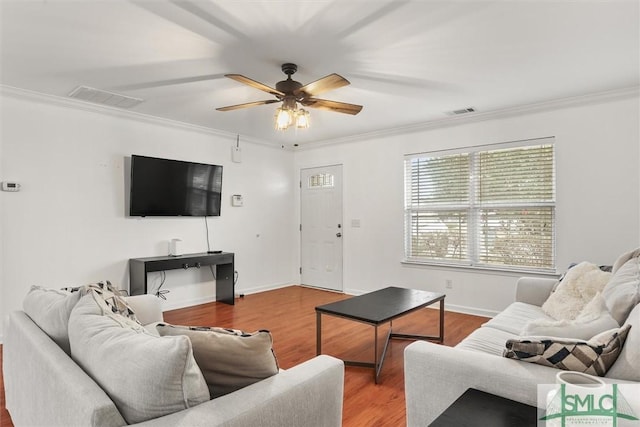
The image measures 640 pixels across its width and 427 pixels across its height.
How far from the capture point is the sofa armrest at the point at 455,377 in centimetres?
138

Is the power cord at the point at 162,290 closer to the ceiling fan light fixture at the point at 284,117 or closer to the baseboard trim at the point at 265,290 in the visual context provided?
the baseboard trim at the point at 265,290

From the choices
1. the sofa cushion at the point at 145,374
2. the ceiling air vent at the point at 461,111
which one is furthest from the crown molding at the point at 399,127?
the sofa cushion at the point at 145,374

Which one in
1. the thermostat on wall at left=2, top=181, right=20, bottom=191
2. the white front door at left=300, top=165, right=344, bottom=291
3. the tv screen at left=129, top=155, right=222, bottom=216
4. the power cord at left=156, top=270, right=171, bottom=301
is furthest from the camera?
the white front door at left=300, top=165, right=344, bottom=291

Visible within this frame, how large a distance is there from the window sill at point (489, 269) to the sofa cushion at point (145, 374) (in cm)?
407

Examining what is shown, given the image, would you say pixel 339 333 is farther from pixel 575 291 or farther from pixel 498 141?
pixel 498 141

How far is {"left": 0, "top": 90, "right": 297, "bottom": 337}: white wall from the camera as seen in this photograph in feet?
12.1

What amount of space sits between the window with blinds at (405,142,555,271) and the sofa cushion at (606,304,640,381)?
10.1 ft

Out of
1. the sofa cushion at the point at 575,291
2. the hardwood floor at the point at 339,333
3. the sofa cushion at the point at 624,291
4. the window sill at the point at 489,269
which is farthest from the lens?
the window sill at the point at 489,269

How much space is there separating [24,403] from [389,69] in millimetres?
3221

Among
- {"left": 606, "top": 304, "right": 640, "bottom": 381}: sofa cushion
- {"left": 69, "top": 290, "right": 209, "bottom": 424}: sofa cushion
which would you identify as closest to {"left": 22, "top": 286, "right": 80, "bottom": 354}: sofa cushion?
{"left": 69, "top": 290, "right": 209, "bottom": 424}: sofa cushion

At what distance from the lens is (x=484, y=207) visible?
14.9 ft

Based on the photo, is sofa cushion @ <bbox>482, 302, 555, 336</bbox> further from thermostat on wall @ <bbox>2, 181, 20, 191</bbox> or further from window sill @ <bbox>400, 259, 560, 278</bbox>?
thermostat on wall @ <bbox>2, 181, 20, 191</bbox>

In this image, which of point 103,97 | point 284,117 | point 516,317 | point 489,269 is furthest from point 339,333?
point 103,97

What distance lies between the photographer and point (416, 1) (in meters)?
2.17
